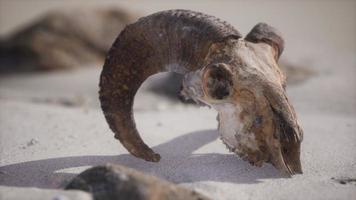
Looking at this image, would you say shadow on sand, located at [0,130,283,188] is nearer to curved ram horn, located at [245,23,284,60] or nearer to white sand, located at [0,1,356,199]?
white sand, located at [0,1,356,199]

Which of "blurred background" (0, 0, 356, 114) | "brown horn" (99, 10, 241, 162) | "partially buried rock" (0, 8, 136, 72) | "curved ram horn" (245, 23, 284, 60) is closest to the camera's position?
Answer: "brown horn" (99, 10, 241, 162)

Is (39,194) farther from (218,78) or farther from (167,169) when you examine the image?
(218,78)

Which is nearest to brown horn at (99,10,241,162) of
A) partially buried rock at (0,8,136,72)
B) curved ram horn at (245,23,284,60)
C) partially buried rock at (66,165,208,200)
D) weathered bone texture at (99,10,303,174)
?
weathered bone texture at (99,10,303,174)

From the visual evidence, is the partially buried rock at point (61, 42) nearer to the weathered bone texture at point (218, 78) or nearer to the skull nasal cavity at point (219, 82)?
the weathered bone texture at point (218, 78)

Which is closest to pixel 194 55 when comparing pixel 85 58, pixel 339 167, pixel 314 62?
pixel 339 167

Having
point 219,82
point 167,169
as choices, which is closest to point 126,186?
point 167,169

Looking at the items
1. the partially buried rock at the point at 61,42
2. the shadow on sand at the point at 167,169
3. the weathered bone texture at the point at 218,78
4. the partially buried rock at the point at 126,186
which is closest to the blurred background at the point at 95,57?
the partially buried rock at the point at 61,42
